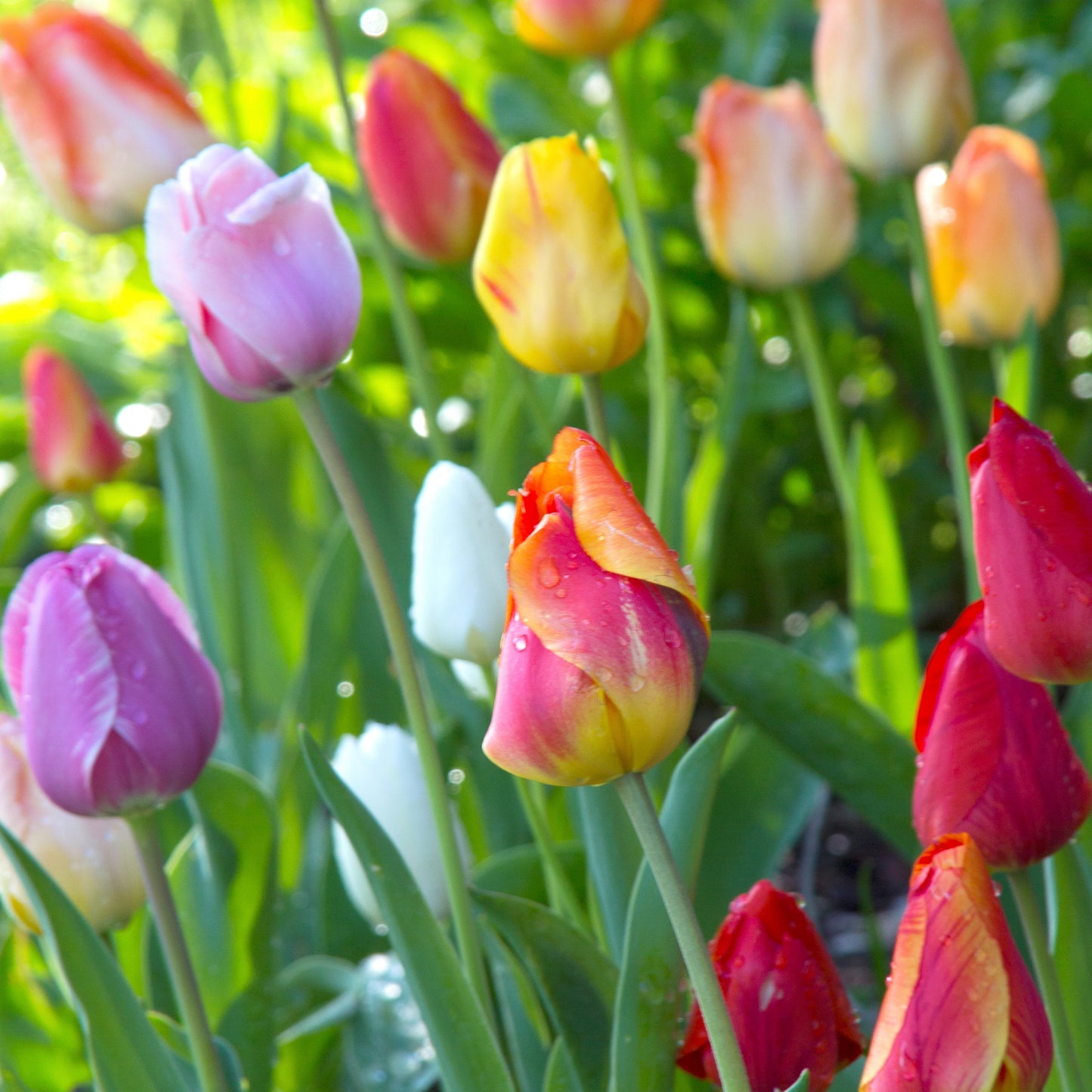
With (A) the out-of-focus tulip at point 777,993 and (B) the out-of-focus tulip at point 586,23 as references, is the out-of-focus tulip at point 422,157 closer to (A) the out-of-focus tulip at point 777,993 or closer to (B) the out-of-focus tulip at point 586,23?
(B) the out-of-focus tulip at point 586,23

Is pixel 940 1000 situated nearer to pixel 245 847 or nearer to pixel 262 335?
pixel 262 335

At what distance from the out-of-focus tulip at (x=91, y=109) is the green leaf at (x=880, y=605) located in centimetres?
57

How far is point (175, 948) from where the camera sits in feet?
1.85

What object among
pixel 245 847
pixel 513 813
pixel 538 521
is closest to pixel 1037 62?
pixel 513 813

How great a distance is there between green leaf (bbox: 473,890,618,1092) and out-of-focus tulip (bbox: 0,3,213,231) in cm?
67

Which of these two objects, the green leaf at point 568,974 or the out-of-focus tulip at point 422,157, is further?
the out-of-focus tulip at point 422,157

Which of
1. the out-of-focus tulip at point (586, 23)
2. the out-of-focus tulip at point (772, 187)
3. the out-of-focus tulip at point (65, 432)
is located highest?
the out-of-focus tulip at point (586, 23)

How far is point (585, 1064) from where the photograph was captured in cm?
64

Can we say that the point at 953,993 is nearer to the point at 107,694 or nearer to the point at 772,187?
the point at 107,694

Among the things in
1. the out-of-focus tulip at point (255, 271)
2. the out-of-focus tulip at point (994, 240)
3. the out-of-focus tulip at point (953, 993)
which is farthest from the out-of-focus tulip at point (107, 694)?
the out-of-focus tulip at point (994, 240)

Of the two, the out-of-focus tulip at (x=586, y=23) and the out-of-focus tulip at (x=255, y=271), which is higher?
the out-of-focus tulip at (x=586, y=23)

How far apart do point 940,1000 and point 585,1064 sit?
0.98 ft

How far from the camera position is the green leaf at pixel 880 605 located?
3.04 ft

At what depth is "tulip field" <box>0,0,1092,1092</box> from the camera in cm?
45
